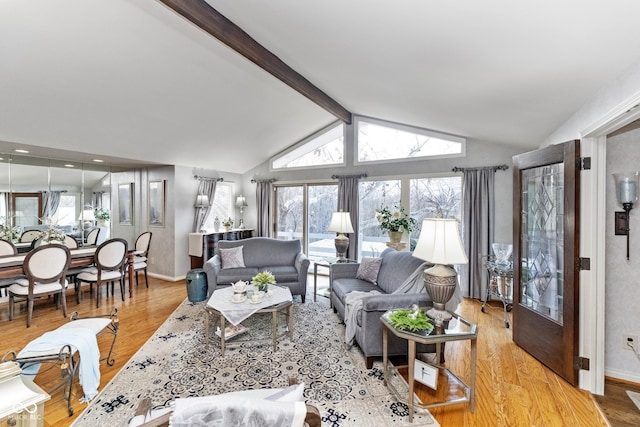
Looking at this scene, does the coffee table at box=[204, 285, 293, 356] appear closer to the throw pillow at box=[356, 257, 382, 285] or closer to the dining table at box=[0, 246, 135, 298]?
the throw pillow at box=[356, 257, 382, 285]

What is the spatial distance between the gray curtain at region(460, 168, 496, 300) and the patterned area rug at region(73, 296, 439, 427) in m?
2.50

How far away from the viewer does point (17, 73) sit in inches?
107

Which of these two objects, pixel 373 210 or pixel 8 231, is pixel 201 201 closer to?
pixel 8 231

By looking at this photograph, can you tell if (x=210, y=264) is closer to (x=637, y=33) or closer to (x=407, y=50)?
(x=407, y=50)

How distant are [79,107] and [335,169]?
159 inches

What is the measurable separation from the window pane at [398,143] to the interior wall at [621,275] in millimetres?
2460

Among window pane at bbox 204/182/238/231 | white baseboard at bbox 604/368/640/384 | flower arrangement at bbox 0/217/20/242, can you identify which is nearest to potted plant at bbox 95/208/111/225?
flower arrangement at bbox 0/217/20/242

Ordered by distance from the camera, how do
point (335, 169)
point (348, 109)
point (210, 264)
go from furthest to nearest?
point (335, 169)
point (348, 109)
point (210, 264)

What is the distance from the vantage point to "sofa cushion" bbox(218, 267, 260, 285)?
A: 13.7 ft

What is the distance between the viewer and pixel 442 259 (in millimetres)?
2123

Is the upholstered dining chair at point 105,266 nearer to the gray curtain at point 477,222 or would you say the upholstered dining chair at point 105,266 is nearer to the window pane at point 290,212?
the window pane at point 290,212

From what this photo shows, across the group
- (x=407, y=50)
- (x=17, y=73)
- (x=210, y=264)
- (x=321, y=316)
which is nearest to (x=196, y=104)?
(x=17, y=73)

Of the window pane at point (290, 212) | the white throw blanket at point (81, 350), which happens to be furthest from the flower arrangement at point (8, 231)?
the window pane at point (290, 212)

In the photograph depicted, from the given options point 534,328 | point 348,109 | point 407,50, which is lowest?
point 534,328
